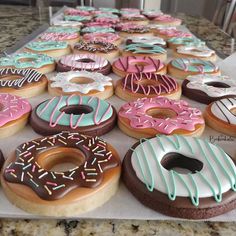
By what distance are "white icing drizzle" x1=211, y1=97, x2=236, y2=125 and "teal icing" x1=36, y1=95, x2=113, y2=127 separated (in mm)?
367

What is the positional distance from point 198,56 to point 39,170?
3.99 feet

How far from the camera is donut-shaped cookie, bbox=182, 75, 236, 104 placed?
127 cm

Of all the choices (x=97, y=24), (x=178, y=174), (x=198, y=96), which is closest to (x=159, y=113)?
(x=198, y=96)

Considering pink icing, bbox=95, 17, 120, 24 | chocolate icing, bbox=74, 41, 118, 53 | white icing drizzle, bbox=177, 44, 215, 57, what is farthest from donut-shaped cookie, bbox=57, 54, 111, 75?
pink icing, bbox=95, 17, 120, 24

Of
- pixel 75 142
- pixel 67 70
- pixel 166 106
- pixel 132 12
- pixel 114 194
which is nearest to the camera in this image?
pixel 114 194

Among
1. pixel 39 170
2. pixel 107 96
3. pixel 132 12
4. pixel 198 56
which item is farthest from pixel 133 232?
pixel 132 12

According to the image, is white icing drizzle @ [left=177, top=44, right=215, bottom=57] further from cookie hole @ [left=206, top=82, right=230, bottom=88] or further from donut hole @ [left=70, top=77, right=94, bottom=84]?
donut hole @ [left=70, top=77, right=94, bottom=84]

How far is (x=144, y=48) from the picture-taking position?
1837 mm

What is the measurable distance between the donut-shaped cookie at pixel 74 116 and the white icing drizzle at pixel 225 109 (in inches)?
14.0

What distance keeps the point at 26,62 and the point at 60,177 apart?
933 mm

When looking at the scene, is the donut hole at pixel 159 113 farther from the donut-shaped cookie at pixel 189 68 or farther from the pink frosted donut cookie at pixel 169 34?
the pink frosted donut cookie at pixel 169 34

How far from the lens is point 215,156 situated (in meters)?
0.82

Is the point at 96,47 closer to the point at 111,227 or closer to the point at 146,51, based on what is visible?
the point at 146,51

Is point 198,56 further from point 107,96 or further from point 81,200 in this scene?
point 81,200
